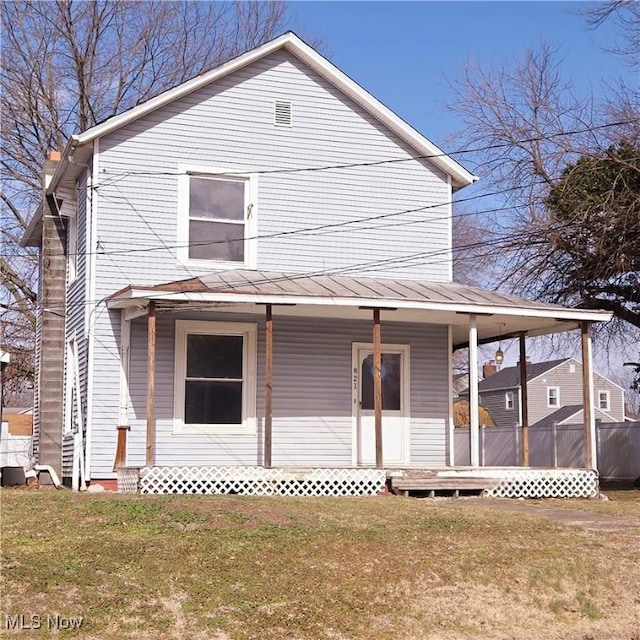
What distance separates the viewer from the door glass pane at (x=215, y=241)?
18.0 metres

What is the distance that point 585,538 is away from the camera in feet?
38.7

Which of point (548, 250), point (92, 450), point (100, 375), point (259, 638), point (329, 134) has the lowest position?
point (259, 638)

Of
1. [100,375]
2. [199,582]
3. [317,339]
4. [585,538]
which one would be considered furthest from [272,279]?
[199,582]

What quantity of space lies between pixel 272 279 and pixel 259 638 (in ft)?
32.6

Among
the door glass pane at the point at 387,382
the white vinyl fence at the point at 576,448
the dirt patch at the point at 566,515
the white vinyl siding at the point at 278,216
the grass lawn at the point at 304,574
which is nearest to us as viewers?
the grass lawn at the point at 304,574

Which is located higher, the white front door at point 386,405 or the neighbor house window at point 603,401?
the neighbor house window at point 603,401

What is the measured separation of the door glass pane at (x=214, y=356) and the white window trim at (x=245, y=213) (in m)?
1.29

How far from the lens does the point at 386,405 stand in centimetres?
1902

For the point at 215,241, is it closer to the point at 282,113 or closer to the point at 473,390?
the point at 282,113

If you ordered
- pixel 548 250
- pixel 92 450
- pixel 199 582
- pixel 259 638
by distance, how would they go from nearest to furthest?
pixel 259 638 → pixel 199 582 → pixel 92 450 → pixel 548 250

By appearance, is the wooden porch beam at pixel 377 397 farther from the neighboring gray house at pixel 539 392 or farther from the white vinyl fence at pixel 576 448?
the neighboring gray house at pixel 539 392

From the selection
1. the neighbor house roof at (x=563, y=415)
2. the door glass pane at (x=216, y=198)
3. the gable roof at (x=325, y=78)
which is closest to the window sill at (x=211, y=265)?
the door glass pane at (x=216, y=198)

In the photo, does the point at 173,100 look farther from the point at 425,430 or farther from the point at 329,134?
the point at 425,430

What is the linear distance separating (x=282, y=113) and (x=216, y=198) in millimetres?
2179
